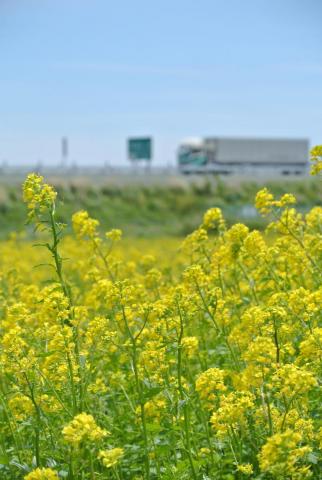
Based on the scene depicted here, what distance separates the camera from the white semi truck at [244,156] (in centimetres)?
6191

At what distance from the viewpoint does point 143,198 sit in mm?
43688

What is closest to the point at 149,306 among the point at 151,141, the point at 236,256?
the point at 236,256

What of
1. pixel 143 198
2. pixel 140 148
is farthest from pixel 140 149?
pixel 143 198

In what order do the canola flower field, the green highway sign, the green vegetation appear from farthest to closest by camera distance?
1. the green highway sign
2. the green vegetation
3. the canola flower field

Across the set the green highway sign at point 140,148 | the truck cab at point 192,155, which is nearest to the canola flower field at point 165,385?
the truck cab at point 192,155

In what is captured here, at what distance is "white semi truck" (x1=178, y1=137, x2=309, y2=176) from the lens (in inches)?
2437

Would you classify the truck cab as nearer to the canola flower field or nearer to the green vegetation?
the green vegetation

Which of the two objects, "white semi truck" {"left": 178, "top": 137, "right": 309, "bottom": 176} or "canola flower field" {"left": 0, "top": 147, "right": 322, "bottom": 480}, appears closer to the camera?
"canola flower field" {"left": 0, "top": 147, "right": 322, "bottom": 480}

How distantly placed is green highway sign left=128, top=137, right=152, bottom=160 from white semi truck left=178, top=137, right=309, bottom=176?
2.30 m

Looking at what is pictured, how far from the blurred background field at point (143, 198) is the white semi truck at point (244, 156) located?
7935 millimetres

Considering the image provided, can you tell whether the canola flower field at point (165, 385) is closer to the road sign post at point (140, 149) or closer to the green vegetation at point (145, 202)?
the green vegetation at point (145, 202)

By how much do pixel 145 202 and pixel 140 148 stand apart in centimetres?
2111

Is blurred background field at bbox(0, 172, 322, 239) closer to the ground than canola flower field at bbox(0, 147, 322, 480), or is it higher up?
closer to the ground

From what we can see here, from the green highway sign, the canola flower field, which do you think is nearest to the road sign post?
the green highway sign
